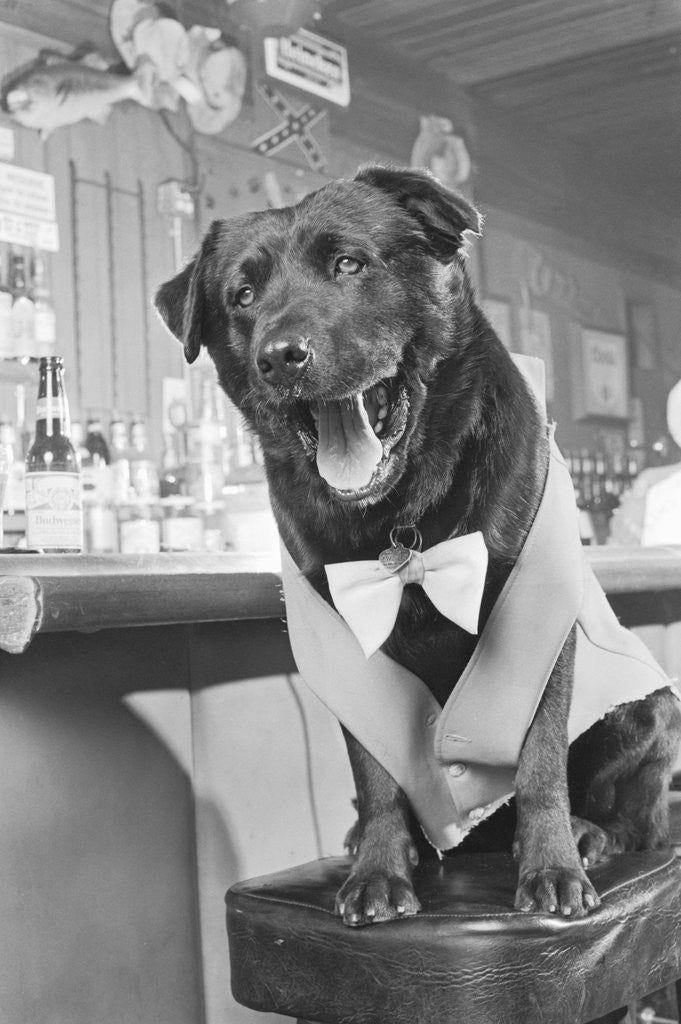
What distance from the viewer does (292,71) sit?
13.9 ft

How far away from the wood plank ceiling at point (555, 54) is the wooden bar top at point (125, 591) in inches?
120

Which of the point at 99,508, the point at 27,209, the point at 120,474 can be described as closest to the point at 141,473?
the point at 120,474

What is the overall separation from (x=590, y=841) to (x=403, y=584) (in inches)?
12.5

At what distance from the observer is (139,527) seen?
2.61 meters

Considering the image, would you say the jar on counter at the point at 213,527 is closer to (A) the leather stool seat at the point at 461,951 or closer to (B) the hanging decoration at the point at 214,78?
(B) the hanging decoration at the point at 214,78

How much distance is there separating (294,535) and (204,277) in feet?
1.01

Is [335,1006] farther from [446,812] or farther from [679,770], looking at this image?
[679,770]

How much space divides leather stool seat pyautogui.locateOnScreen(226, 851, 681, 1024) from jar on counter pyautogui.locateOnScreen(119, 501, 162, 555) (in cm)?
135

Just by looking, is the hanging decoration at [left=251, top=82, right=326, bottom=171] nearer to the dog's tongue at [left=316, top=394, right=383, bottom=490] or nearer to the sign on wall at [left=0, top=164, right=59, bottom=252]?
the sign on wall at [left=0, top=164, right=59, bottom=252]

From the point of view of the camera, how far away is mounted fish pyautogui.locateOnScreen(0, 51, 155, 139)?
331cm

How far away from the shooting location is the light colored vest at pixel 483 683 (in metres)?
1.03

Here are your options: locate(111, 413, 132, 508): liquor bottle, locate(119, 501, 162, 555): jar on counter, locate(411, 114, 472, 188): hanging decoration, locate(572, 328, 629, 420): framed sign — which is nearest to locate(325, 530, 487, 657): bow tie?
locate(119, 501, 162, 555): jar on counter

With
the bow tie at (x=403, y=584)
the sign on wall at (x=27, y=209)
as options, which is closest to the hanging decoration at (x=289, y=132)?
the sign on wall at (x=27, y=209)

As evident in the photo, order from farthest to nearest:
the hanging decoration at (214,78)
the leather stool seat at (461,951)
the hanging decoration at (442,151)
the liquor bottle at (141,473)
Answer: the hanging decoration at (442,151) < the hanging decoration at (214,78) < the liquor bottle at (141,473) < the leather stool seat at (461,951)
